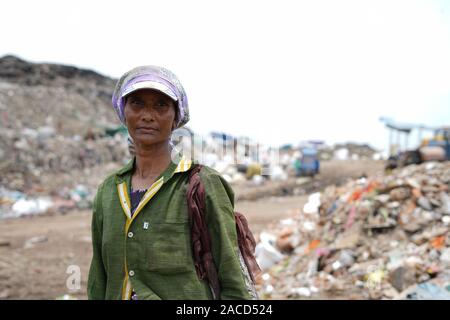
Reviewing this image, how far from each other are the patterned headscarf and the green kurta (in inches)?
8.0

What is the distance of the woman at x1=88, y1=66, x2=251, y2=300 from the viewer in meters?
1.35

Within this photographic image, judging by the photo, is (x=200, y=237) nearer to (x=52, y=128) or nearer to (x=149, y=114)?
(x=149, y=114)

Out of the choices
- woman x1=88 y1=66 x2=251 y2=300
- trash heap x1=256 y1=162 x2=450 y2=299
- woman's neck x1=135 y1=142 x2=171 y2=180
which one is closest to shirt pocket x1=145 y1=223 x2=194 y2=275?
woman x1=88 y1=66 x2=251 y2=300

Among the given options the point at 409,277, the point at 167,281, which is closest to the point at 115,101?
the point at 167,281

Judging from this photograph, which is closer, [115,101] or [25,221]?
[115,101]

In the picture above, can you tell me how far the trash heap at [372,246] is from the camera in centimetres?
460

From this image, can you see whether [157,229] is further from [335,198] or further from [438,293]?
[335,198]

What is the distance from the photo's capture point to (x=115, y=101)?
1.51 m

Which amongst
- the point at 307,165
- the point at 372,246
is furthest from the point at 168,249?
the point at 307,165

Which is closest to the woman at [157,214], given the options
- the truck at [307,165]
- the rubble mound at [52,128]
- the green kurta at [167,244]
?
the green kurta at [167,244]

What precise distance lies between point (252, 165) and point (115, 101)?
50.6 feet

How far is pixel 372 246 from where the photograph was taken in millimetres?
5461

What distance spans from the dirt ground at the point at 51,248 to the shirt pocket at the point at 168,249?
11.1 feet

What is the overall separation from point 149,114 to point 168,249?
1.37ft
